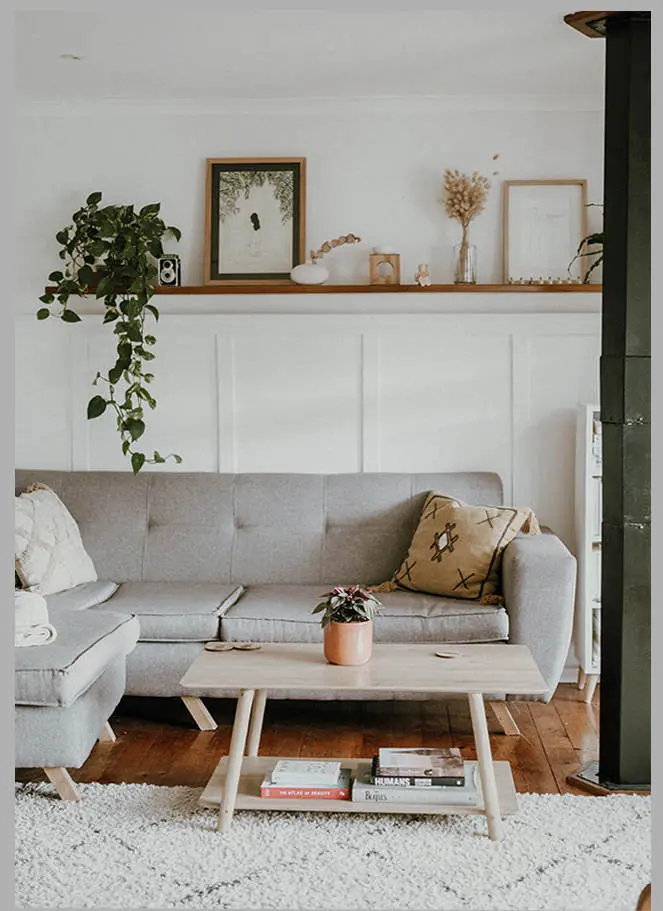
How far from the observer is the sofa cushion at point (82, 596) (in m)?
4.30

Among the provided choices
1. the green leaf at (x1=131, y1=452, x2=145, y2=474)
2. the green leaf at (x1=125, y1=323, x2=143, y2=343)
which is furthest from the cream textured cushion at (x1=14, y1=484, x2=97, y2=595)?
the green leaf at (x1=125, y1=323, x2=143, y2=343)

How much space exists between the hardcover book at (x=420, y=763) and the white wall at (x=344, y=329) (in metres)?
1.86

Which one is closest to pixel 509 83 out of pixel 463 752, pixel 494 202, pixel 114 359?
pixel 494 202

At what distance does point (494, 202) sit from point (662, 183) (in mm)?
3472

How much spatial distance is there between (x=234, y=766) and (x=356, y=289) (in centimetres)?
248

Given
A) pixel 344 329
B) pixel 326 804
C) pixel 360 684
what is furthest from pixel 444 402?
pixel 326 804

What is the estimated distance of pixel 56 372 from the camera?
16.9 feet

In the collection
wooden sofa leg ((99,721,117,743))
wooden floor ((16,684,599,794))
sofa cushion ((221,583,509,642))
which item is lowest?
wooden floor ((16,684,599,794))

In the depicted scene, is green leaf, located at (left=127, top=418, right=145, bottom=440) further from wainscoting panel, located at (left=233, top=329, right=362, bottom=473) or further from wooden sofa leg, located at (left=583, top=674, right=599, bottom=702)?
wooden sofa leg, located at (left=583, top=674, right=599, bottom=702)

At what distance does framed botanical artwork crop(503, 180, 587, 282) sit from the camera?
199 inches

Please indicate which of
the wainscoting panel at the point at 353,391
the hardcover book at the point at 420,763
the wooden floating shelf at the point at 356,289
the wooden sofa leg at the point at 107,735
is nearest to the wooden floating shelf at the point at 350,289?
the wooden floating shelf at the point at 356,289

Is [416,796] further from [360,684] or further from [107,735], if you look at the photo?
[107,735]

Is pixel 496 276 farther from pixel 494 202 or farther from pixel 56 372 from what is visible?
pixel 56 372

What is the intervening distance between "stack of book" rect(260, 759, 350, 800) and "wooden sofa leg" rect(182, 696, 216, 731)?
37.4 inches
